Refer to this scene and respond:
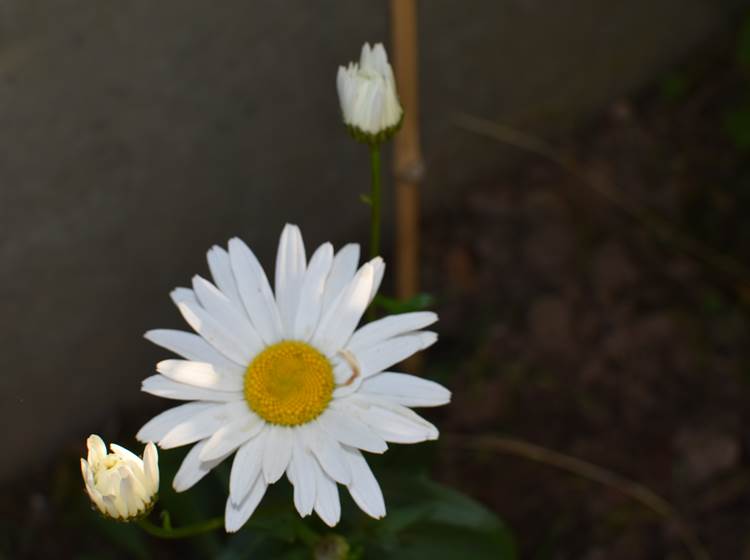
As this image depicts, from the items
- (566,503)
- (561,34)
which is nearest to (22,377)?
(566,503)

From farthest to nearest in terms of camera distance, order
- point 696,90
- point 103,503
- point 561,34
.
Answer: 1. point 696,90
2. point 561,34
3. point 103,503

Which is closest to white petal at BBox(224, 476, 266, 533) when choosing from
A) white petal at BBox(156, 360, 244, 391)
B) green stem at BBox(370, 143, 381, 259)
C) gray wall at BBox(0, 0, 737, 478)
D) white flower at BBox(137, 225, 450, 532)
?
white flower at BBox(137, 225, 450, 532)

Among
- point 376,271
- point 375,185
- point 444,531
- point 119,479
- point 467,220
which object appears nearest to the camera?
point 119,479

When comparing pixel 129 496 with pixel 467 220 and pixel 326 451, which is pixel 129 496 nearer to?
pixel 326 451

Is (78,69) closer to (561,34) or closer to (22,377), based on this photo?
(22,377)

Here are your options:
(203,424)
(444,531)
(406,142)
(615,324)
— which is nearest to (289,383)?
(203,424)
